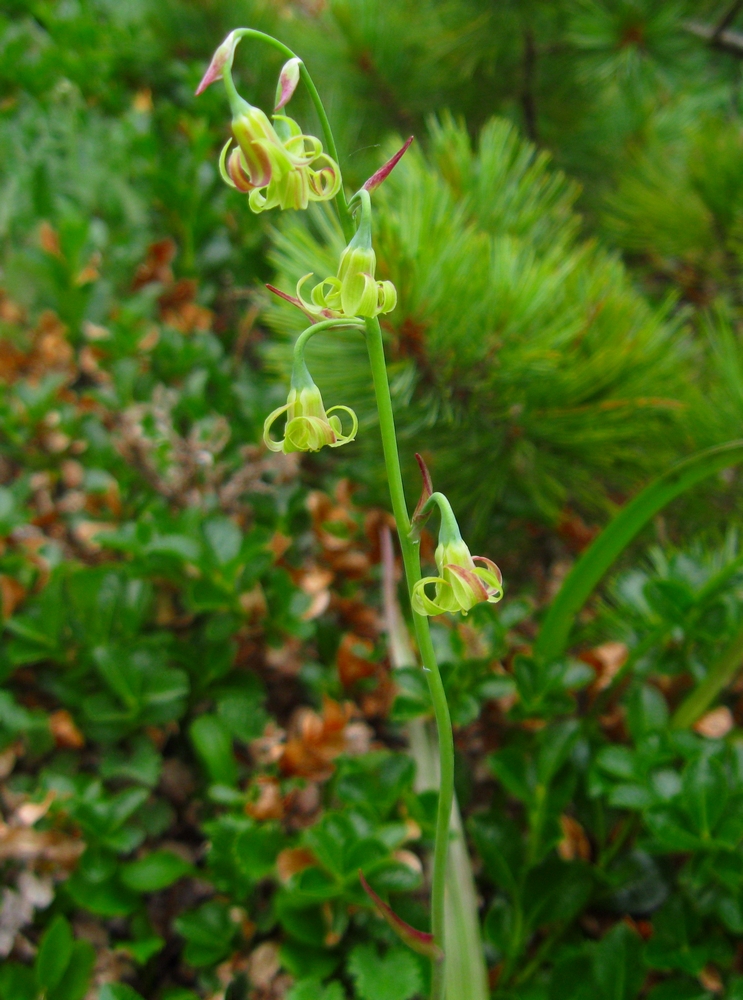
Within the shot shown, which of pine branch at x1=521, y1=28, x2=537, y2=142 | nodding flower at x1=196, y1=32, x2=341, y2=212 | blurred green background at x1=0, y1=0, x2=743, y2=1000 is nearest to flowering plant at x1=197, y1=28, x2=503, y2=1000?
nodding flower at x1=196, y1=32, x2=341, y2=212

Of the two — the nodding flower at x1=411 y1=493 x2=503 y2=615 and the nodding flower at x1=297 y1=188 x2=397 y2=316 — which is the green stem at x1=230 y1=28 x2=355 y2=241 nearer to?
the nodding flower at x1=297 y1=188 x2=397 y2=316

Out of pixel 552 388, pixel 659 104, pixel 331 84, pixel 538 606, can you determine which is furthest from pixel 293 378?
pixel 659 104

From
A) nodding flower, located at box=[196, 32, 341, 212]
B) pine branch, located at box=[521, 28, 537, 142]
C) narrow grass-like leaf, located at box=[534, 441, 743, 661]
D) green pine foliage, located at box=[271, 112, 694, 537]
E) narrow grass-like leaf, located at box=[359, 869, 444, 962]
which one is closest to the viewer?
nodding flower, located at box=[196, 32, 341, 212]

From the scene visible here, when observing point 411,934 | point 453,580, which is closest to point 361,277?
point 453,580

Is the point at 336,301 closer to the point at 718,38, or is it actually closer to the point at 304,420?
the point at 304,420

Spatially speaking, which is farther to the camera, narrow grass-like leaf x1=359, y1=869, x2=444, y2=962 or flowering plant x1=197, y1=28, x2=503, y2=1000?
narrow grass-like leaf x1=359, y1=869, x2=444, y2=962

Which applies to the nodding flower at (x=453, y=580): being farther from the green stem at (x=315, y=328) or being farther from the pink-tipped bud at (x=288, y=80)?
the pink-tipped bud at (x=288, y=80)

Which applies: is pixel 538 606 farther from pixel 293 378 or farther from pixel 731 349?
pixel 293 378

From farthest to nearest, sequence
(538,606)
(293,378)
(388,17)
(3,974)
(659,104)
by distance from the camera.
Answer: (659,104)
(388,17)
(538,606)
(3,974)
(293,378)
